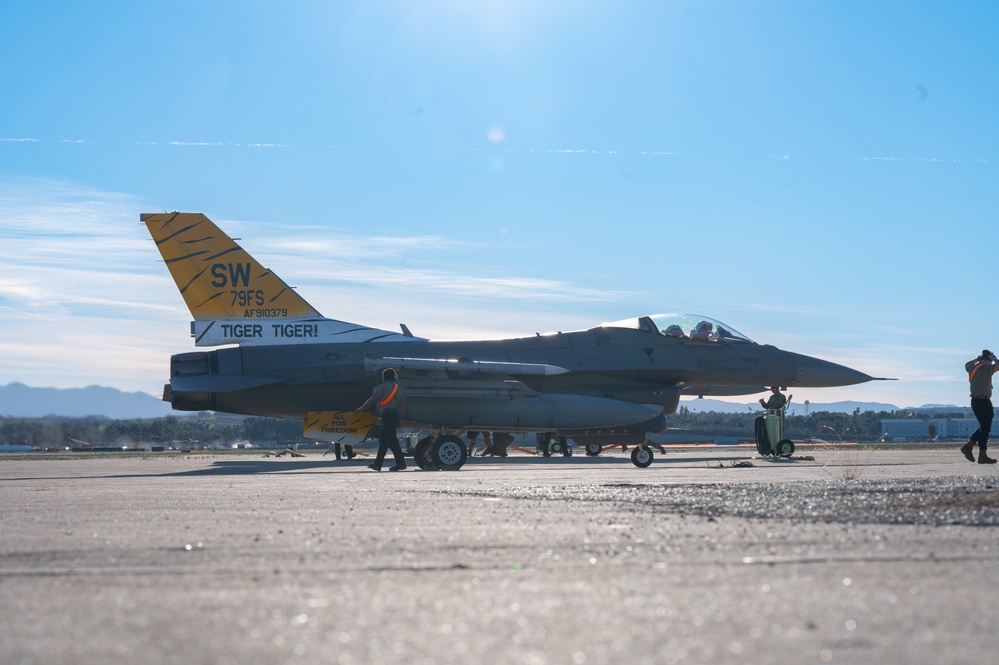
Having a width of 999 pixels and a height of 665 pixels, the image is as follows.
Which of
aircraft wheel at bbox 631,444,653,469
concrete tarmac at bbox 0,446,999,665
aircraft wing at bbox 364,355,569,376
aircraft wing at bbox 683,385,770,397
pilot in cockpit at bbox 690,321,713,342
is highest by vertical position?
pilot in cockpit at bbox 690,321,713,342

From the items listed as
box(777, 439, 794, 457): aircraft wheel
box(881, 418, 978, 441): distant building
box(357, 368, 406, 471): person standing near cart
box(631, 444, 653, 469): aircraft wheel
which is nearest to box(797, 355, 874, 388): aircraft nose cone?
box(777, 439, 794, 457): aircraft wheel

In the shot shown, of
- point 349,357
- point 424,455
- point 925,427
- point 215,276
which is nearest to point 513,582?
point 424,455

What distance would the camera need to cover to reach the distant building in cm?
7381

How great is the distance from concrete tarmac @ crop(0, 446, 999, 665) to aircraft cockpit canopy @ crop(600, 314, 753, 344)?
16.2m

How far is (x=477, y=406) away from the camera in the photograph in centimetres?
1894

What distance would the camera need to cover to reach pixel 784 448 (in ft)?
75.4

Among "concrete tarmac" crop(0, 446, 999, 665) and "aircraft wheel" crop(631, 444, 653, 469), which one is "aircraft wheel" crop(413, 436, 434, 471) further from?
"concrete tarmac" crop(0, 446, 999, 665)

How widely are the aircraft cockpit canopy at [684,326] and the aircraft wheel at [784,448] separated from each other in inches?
105

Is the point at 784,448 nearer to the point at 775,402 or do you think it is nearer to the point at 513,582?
the point at 775,402

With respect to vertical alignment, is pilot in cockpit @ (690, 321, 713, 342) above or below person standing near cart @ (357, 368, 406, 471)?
above

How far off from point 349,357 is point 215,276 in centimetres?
361

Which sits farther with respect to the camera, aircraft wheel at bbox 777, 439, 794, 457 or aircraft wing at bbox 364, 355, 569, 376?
aircraft wheel at bbox 777, 439, 794, 457

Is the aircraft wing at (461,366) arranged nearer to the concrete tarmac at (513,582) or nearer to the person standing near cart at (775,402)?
the person standing near cart at (775,402)

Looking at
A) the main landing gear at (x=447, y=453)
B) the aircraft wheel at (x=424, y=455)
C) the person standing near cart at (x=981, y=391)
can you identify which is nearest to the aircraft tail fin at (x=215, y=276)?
the aircraft wheel at (x=424, y=455)
